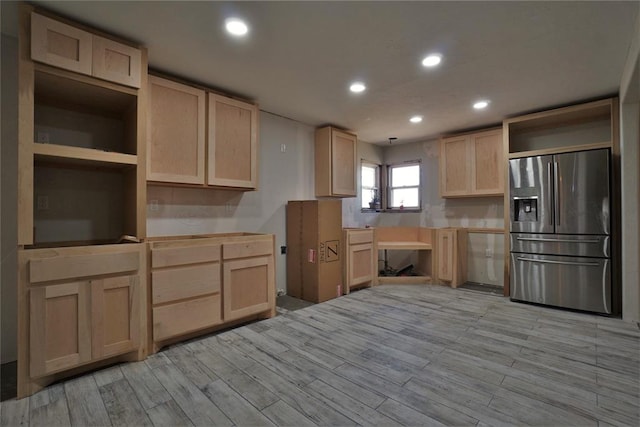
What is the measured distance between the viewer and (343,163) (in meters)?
4.64

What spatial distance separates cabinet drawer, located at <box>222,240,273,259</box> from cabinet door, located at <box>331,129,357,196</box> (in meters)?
1.67

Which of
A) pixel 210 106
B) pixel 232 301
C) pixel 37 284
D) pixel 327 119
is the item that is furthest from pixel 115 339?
pixel 327 119

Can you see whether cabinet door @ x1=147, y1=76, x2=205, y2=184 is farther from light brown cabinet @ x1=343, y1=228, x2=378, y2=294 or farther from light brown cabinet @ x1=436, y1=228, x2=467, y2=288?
light brown cabinet @ x1=436, y1=228, x2=467, y2=288

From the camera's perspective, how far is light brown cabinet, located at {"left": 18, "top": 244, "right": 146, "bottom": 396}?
1.84 metres

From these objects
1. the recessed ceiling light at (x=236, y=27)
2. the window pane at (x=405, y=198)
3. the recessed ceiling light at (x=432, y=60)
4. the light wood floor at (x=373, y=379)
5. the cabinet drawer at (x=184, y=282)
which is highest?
the recessed ceiling light at (x=236, y=27)

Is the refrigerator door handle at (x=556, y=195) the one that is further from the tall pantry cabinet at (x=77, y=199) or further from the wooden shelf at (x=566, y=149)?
the tall pantry cabinet at (x=77, y=199)

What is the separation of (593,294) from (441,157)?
263 centimetres

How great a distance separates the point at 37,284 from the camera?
1858mm

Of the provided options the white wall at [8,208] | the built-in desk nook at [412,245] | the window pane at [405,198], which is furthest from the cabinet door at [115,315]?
the window pane at [405,198]

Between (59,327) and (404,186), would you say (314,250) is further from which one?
(404,186)

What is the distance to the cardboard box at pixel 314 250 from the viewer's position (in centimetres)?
383

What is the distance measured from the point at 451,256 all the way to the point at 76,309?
14.7ft

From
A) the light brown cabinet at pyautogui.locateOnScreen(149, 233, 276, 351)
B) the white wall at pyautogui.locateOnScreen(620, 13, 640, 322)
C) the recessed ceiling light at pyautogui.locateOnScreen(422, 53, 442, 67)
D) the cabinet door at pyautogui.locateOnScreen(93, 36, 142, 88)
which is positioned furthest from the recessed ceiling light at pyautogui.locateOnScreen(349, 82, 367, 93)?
the white wall at pyautogui.locateOnScreen(620, 13, 640, 322)

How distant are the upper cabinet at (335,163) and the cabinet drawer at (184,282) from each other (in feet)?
7.38
